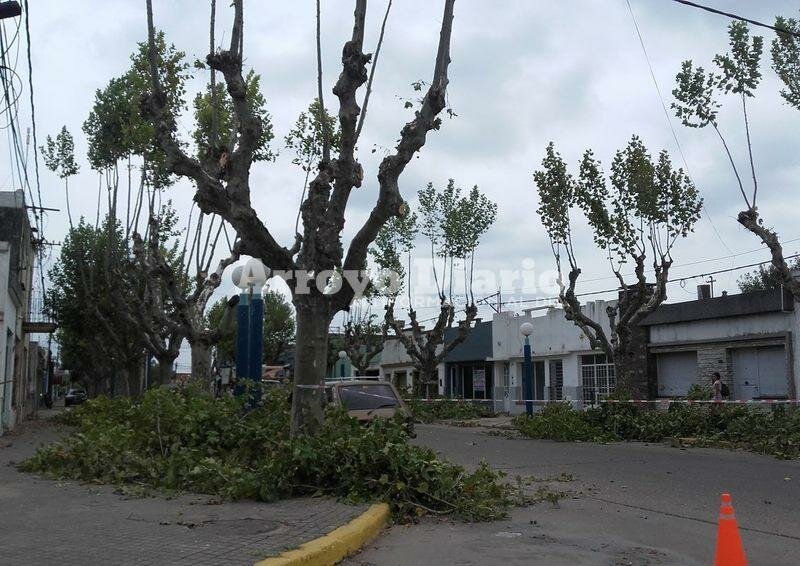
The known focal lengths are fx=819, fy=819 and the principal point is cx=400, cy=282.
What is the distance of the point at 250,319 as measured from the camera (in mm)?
15195

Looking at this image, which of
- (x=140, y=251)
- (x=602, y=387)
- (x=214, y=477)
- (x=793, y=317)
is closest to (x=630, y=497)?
(x=214, y=477)

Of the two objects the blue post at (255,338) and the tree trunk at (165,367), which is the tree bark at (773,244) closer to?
the blue post at (255,338)

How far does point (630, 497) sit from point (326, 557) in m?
5.40

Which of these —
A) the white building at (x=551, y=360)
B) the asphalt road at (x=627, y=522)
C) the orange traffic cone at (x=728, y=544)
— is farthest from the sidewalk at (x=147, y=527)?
the white building at (x=551, y=360)

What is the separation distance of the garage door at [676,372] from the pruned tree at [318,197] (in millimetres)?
18886

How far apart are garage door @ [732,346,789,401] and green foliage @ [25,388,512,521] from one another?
1626 cm

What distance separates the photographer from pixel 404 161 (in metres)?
10.9

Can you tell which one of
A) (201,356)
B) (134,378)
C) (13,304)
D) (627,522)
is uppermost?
(13,304)

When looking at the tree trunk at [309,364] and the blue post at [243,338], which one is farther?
the blue post at [243,338]

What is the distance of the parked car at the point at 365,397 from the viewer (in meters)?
16.3

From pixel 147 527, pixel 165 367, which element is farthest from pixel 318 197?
pixel 165 367

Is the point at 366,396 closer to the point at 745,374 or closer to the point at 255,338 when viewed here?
the point at 255,338

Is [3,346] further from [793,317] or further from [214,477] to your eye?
[793,317]

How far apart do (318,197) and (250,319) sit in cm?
510
